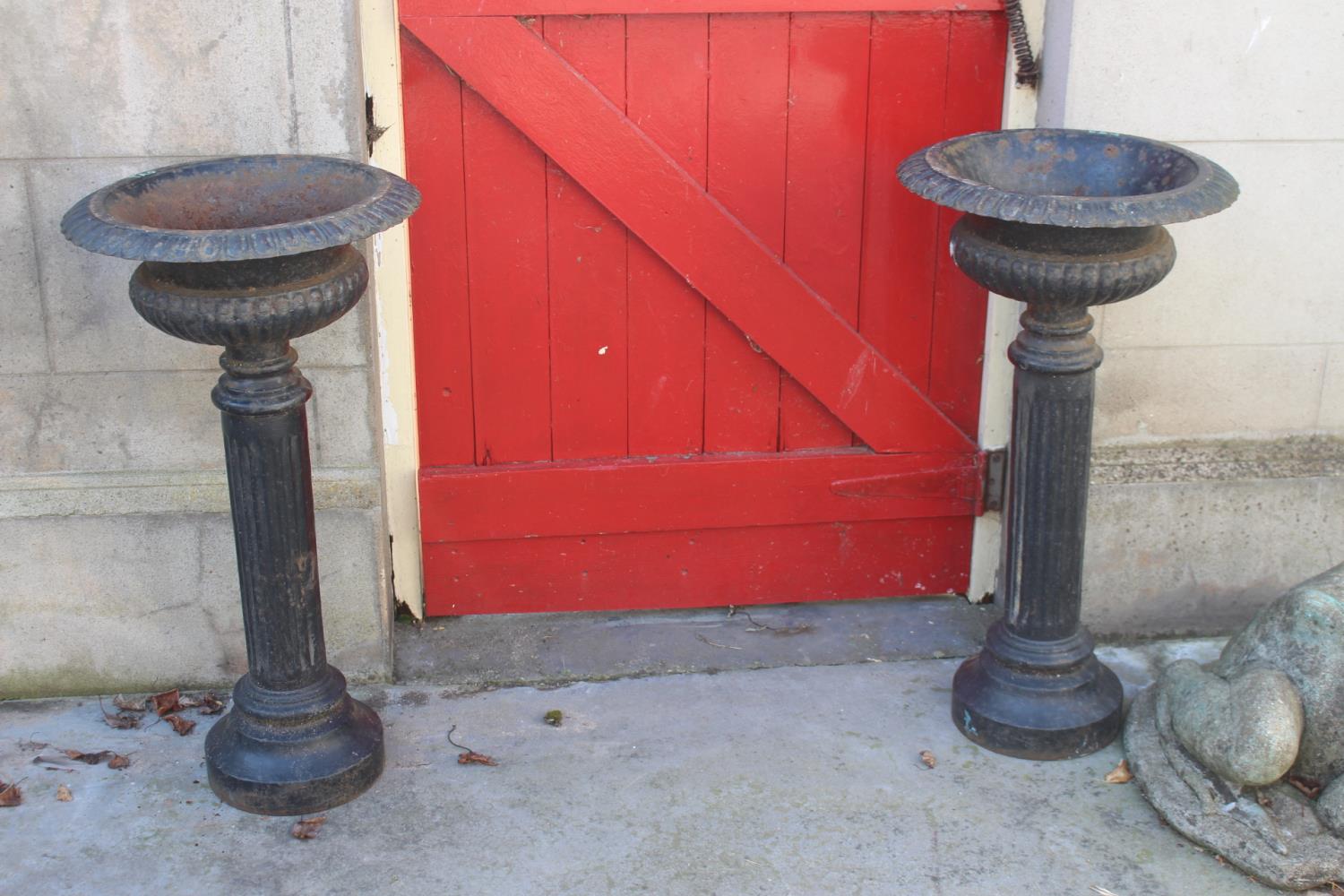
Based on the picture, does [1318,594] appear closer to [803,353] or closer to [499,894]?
[803,353]

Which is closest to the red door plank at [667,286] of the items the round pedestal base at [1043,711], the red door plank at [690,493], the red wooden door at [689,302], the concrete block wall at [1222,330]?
the red wooden door at [689,302]

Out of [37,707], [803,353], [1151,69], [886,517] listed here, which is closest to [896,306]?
[803,353]

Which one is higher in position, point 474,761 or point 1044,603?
point 1044,603

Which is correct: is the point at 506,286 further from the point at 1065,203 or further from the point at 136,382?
the point at 1065,203

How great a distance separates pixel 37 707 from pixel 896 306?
2570 mm

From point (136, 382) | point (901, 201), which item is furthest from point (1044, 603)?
point (136, 382)

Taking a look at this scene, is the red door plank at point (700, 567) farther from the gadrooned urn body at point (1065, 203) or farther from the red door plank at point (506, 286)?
the gadrooned urn body at point (1065, 203)

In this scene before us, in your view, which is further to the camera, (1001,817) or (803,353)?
(803,353)

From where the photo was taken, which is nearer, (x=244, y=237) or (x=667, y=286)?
(x=244, y=237)

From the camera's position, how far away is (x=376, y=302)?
3.73 metres

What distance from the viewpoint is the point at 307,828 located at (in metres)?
3.25

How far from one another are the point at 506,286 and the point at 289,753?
1.35 metres

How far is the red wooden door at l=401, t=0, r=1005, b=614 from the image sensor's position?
368cm

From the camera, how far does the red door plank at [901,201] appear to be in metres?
3.74
